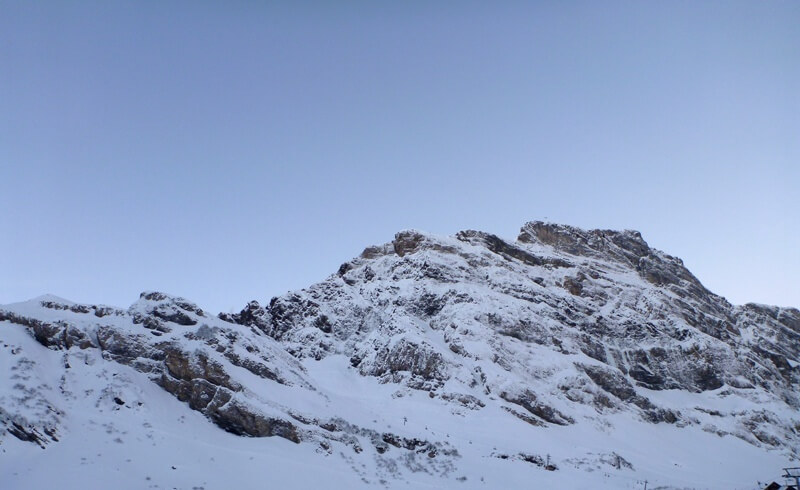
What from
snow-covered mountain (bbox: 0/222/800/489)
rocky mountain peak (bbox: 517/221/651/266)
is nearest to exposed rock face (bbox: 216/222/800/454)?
snow-covered mountain (bbox: 0/222/800/489)

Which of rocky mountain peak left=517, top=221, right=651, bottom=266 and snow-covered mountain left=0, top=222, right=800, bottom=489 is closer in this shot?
snow-covered mountain left=0, top=222, right=800, bottom=489

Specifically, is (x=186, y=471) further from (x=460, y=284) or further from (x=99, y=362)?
(x=460, y=284)

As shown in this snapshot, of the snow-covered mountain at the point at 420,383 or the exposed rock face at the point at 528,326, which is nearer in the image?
the snow-covered mountain at the point at 420,383

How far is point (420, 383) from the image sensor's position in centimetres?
5362

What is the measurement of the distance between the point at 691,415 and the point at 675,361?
417 inches

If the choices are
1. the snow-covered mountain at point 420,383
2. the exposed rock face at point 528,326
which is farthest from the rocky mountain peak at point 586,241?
the snow-covered mountain at point 420,383

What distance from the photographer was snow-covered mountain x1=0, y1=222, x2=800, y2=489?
32.2 metres

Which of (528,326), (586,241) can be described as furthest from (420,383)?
(586,241)

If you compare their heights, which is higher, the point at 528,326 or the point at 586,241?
the point at 586,241

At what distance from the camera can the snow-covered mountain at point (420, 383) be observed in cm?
3216

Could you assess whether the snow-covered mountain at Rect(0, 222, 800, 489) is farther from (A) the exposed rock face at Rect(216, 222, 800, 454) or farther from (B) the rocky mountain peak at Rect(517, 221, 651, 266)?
(B) the rocky mountain peak at Rect(517, 221, 651, 266)

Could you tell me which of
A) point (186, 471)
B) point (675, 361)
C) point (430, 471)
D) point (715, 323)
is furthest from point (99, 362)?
point (715, 323)

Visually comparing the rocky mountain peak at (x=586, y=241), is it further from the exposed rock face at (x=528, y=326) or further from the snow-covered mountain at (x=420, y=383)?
the snow-covered mountain at (x=420, y=383)

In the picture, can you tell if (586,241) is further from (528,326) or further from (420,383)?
(420,383)
